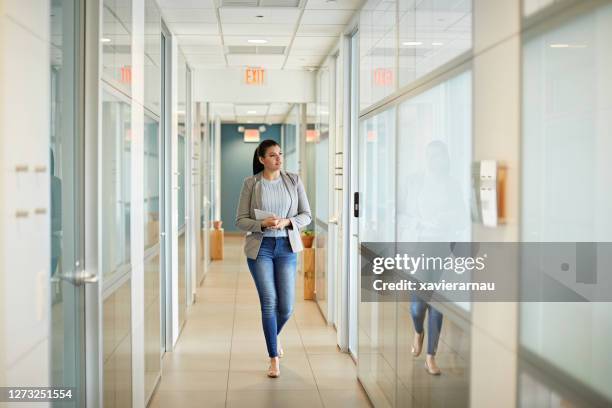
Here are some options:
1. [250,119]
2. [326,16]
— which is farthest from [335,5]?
[250,119]

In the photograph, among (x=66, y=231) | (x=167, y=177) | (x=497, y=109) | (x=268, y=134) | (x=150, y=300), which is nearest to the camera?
(x=497, y=109)

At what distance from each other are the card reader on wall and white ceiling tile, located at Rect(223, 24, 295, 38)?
464 cm

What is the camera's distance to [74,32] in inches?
128

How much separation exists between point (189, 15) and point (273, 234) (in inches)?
85.4

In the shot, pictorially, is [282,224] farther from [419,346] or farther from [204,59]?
[204,59]

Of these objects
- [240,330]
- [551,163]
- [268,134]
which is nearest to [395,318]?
[551,163]

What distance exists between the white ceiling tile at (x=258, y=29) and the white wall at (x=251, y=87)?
95.6 inches

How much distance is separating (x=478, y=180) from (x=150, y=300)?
11.1 feet

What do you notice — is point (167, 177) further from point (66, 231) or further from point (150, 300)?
point (66, 231)

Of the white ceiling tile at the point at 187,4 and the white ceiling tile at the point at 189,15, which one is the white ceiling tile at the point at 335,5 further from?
the white ceiling tile at the point at 189,15

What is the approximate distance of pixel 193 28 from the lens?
22.6ft

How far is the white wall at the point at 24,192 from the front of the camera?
2199 millimetres

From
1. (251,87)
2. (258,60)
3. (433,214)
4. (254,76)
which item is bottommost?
(433,214)

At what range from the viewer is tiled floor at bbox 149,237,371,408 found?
5184 mm
